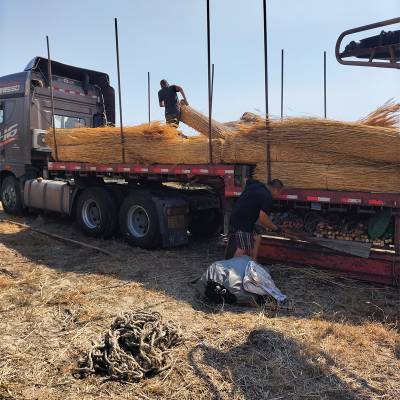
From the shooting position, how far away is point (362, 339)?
4.17 m

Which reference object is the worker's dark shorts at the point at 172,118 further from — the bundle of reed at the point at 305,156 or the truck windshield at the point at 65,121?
the truck windshield at the point at 65,121

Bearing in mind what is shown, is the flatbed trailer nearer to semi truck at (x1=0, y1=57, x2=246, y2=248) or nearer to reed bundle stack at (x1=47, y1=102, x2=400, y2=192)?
semi truck at (x1=0, y1=57, x2=246, y2=248)

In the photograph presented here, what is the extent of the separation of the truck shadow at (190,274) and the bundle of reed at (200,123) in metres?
2.05

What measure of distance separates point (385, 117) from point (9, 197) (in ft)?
31.0

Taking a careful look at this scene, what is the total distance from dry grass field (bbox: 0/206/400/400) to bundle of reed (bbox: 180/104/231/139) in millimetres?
2051

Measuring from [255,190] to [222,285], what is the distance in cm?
138

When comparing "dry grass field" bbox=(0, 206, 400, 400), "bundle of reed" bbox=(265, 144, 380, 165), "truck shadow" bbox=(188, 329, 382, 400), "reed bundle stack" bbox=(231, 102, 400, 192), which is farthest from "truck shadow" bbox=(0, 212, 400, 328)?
"bundle of reed" bbox=(265, 144, 380, 165)

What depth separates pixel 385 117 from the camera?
18.4ft

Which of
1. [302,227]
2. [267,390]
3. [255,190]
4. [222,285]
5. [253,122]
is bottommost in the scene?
[267,390]

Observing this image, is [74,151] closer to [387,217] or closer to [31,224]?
[31,224]

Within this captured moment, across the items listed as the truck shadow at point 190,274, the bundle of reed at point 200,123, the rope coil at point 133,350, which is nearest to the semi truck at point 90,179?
the truck shadow at point 190,274

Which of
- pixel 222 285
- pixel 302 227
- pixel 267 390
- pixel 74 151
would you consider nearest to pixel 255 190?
pixel 302 227

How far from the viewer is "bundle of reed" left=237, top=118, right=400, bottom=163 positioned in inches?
212

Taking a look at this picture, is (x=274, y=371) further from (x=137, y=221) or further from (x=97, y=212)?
(x=97, y=212)
